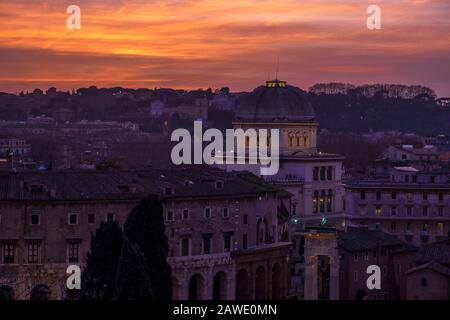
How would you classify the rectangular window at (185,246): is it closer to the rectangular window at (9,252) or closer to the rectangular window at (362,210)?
the rectangular window at (9,252)

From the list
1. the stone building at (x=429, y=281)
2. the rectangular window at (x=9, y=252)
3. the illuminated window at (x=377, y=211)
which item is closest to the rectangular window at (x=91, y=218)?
the rectangular window at (x=9, y=252)

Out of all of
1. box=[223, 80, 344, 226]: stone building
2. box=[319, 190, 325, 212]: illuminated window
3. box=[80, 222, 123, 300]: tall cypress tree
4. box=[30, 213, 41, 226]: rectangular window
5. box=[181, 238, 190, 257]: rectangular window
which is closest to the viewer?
box=[80, 222, 123, 300]: tall cypress tree

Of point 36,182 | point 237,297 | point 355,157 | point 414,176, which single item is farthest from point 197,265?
point 355,157

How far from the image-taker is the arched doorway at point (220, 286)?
6075 centimetres

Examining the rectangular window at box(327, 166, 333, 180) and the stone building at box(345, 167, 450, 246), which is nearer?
the stone building at box(345, 167, 450, 246)

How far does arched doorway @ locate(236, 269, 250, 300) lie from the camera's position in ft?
204

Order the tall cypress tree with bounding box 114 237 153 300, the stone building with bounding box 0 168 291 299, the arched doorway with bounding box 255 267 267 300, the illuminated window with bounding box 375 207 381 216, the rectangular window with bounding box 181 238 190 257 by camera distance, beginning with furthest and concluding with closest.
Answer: the illuminated window with bounding box 375 207 381 216
the arched doorway with bounding box 255 267 267 300
the rectangular window with bounding box 181 238 190 257
the stone building with bounding box 0 168 291 299
the tall cypress tree with bounding box 114 237 153 300

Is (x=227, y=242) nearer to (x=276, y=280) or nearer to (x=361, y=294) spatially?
(x=276, y=280)

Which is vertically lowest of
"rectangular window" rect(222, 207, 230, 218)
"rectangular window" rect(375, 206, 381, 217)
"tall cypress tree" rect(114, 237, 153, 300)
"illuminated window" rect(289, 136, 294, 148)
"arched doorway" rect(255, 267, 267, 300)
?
"arched doorway" rect(255, 267, 267, 300)

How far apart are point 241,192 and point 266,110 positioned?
111 ft

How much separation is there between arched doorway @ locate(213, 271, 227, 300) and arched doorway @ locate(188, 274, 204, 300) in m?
0.87

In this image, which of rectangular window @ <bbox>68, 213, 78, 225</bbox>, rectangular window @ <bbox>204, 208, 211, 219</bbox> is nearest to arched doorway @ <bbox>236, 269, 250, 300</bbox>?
rectangular window @ <bbox>204, 208, 211, 219</bbox>

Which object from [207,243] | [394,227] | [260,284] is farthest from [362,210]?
[207,243]

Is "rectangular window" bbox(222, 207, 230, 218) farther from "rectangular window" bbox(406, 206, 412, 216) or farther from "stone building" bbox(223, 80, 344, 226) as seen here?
"stone building" bbox(223, 80, 344, 226)
